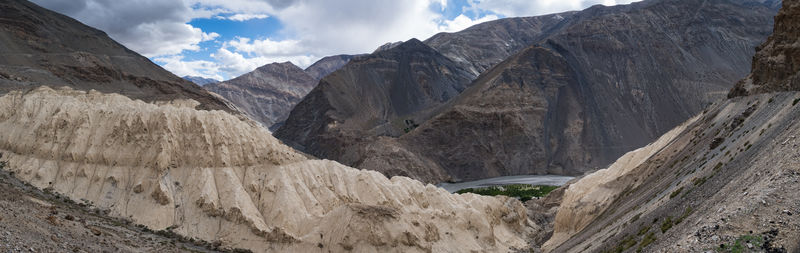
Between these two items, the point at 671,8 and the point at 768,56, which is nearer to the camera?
the point at 768,56

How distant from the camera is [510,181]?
10506cm

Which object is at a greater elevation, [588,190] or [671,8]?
[671,8]

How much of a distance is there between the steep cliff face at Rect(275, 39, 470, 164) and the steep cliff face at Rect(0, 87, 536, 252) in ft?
240

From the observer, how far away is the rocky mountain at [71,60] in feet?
259

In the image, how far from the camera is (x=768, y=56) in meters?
37.4

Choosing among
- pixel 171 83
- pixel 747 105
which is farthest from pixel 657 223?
pixel 171 83

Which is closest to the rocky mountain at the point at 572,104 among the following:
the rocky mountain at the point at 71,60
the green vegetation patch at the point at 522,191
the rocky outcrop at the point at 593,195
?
the green vegetation patch at the point at 522,191

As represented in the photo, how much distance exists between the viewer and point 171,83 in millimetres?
106875

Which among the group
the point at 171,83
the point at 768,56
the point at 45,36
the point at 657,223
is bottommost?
the point at 657,223

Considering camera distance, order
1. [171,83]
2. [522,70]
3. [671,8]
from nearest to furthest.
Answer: [171,83], [522,70], [671,8]

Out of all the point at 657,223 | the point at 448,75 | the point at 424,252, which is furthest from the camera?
the point at 448,75

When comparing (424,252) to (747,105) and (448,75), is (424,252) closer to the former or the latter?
(747,105)

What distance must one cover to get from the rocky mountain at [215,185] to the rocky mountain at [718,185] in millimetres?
11201

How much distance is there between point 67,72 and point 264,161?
56.2 meters
